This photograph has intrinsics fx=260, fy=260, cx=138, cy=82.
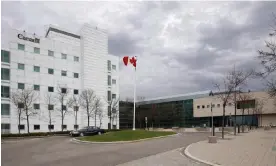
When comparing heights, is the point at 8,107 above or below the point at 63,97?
below

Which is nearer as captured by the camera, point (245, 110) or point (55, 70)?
point (55, 70)

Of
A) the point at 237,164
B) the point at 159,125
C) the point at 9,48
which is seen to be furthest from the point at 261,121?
the point at 237,164

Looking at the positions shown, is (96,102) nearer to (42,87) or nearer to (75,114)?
(75,114)

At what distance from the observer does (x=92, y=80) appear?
60438mm

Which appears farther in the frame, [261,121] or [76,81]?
[261,121]

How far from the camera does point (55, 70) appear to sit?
5434 cm

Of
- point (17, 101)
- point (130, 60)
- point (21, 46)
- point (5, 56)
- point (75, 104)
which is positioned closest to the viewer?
point (130, 60)

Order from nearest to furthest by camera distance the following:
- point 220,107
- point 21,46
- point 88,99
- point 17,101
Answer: point 17,101, point 21,46, point 88,99, point 220,107

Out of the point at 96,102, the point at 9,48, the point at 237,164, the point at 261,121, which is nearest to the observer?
the point at 237,164

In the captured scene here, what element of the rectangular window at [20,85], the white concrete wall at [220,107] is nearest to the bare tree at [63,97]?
the rectangular window at [20,85]

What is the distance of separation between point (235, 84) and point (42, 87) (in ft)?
127

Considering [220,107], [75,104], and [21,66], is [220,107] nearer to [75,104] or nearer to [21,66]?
[75,104]

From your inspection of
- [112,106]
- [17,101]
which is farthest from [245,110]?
[17,101]

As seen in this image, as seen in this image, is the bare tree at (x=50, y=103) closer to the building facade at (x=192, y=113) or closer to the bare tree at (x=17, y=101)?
the bare tree at (x=17, y=101)
